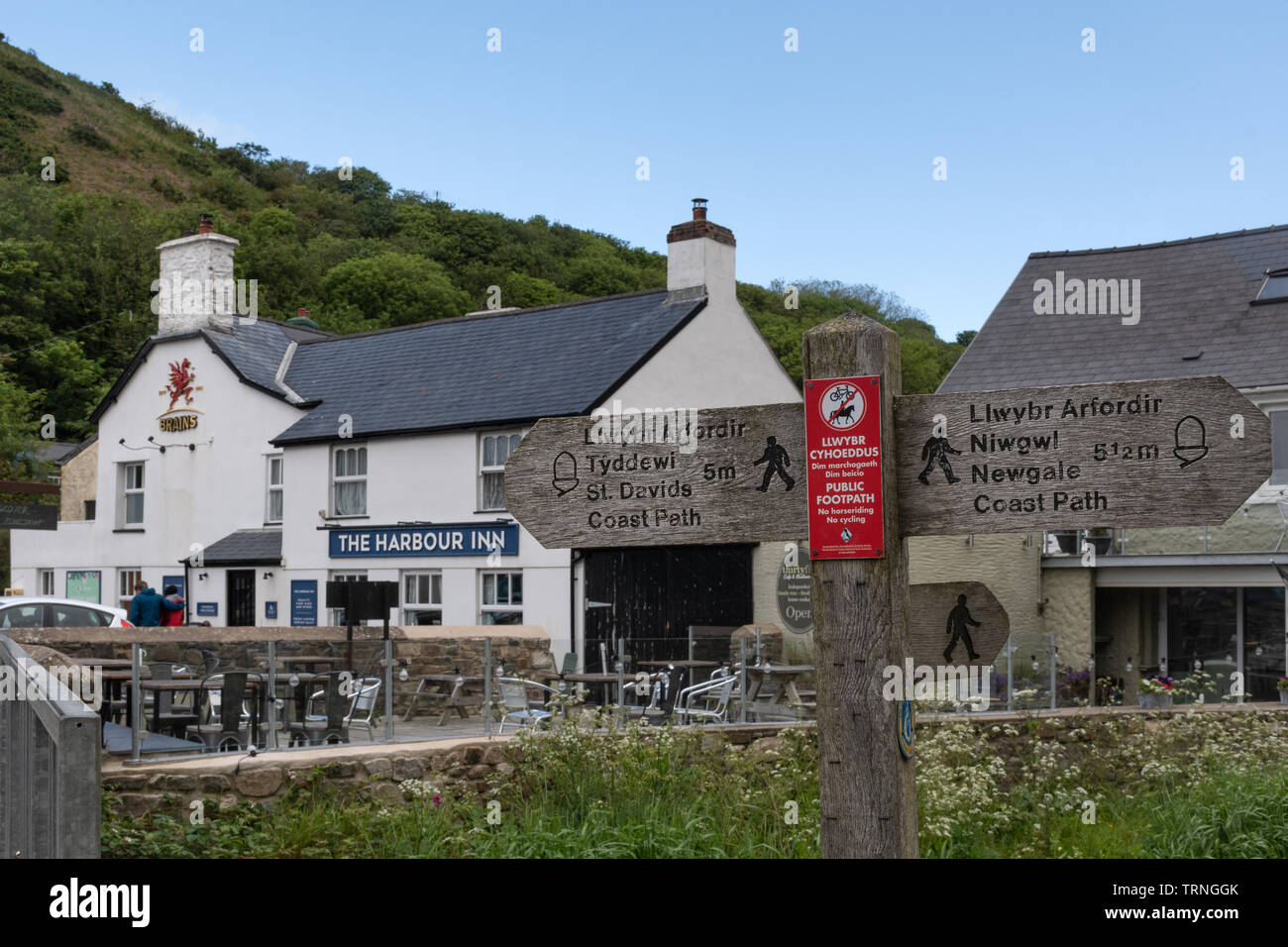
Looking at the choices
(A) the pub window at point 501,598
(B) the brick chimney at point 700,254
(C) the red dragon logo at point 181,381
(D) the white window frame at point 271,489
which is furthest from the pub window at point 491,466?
(C) the red dragon logo at point 181,381

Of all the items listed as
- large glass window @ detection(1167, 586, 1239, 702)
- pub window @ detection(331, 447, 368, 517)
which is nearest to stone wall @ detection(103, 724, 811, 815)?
large glass window @ detection(1167, 586, 1239, 702)

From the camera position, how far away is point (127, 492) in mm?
29938

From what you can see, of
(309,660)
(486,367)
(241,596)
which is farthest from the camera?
(241,596)

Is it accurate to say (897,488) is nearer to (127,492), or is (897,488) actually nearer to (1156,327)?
(1156,327)

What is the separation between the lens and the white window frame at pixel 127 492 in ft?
97.2

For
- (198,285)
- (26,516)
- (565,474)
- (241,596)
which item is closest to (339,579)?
(241,596)

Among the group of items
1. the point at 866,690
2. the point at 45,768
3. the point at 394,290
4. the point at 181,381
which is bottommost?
the point at 45,768

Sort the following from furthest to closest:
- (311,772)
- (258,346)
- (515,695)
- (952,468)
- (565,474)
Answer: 1. (258,346)
2. (515,695)
3. (311,772)
4. (565,474)
5. (952,468)

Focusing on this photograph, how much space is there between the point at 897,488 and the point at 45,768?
11.9 ft

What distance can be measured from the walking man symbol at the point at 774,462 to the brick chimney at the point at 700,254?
67.3ft

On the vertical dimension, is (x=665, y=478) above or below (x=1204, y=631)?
above

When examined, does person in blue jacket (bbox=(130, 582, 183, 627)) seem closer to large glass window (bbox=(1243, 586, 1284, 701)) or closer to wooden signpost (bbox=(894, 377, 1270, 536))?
large glass window (bbox=(1243, 586, 1284, 701))

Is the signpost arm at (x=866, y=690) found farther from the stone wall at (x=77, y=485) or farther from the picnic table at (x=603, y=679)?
the stone wall at (x=77, y=485)
